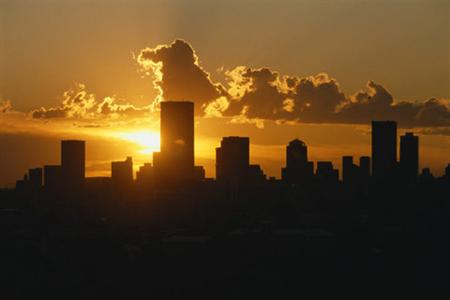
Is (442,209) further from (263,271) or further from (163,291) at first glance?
(163,291)

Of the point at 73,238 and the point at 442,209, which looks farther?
the point at 442,209

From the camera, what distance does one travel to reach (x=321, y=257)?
4432 inches

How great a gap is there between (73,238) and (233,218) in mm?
60792

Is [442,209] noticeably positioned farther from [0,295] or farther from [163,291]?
[0,295]

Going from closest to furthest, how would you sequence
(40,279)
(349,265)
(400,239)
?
(40,279), (349,265), (400,239)

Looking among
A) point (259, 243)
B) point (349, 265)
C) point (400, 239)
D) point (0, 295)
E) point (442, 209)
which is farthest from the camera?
point (442, 209)

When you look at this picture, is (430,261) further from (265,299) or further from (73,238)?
(73,238)

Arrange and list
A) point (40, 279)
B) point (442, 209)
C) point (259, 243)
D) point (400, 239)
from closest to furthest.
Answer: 1. point (40, 279)
2. point (259, 243)
3. point (400, 239)
4. point (442, 209)

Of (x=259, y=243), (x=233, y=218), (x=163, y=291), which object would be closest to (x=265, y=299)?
(x=163, y=291)

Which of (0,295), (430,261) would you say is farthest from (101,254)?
(430,261)

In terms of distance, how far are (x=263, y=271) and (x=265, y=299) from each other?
11.9 metres

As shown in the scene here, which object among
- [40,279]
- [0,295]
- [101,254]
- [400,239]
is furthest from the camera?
[400,239]

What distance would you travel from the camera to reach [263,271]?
10200 cm

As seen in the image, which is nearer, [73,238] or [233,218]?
[73,238]
